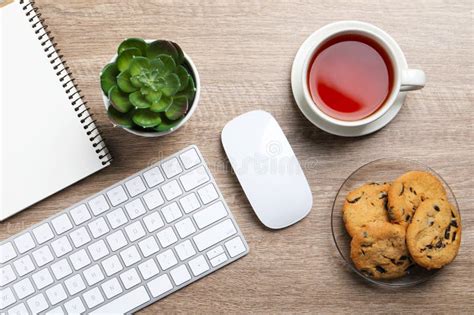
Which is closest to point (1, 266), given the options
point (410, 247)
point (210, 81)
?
point (210, 81)

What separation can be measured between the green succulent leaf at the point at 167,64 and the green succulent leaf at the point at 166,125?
2.4 inches

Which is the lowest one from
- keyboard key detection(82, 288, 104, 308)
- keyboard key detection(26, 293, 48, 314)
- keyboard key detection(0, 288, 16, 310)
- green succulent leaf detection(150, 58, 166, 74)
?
keyboard key detection(82, 288, 104, 308)

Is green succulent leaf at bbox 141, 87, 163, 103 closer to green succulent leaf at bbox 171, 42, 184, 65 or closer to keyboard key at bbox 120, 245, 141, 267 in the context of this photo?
green succulent leaf at bbox 171, 42, 184, 65

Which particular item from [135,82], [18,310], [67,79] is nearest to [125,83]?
[135,82]

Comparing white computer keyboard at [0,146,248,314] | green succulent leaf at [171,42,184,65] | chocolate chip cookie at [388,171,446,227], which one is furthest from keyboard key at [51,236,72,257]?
chocolate chip cookie at [388,171,446,227]

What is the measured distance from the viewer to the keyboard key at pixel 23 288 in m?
0.89

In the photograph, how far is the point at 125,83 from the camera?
2.53ft

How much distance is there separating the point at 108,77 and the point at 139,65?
0.04 metres

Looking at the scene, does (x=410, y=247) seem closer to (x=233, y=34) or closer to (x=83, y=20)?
(x=233, y=34)

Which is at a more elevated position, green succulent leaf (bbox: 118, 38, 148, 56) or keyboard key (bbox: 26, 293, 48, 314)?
green succulent leaf (bbox: 118, 38, 148, 56)

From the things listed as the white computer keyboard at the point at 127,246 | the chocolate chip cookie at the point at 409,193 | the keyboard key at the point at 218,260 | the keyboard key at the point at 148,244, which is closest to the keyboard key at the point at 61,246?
the white computer keyboard at the point at 127,246

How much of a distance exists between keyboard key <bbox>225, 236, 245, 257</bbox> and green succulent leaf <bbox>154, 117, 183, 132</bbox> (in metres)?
0.20

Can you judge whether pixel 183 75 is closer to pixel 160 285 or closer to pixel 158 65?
pixel 158 65

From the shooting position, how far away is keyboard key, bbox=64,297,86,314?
0.89m
